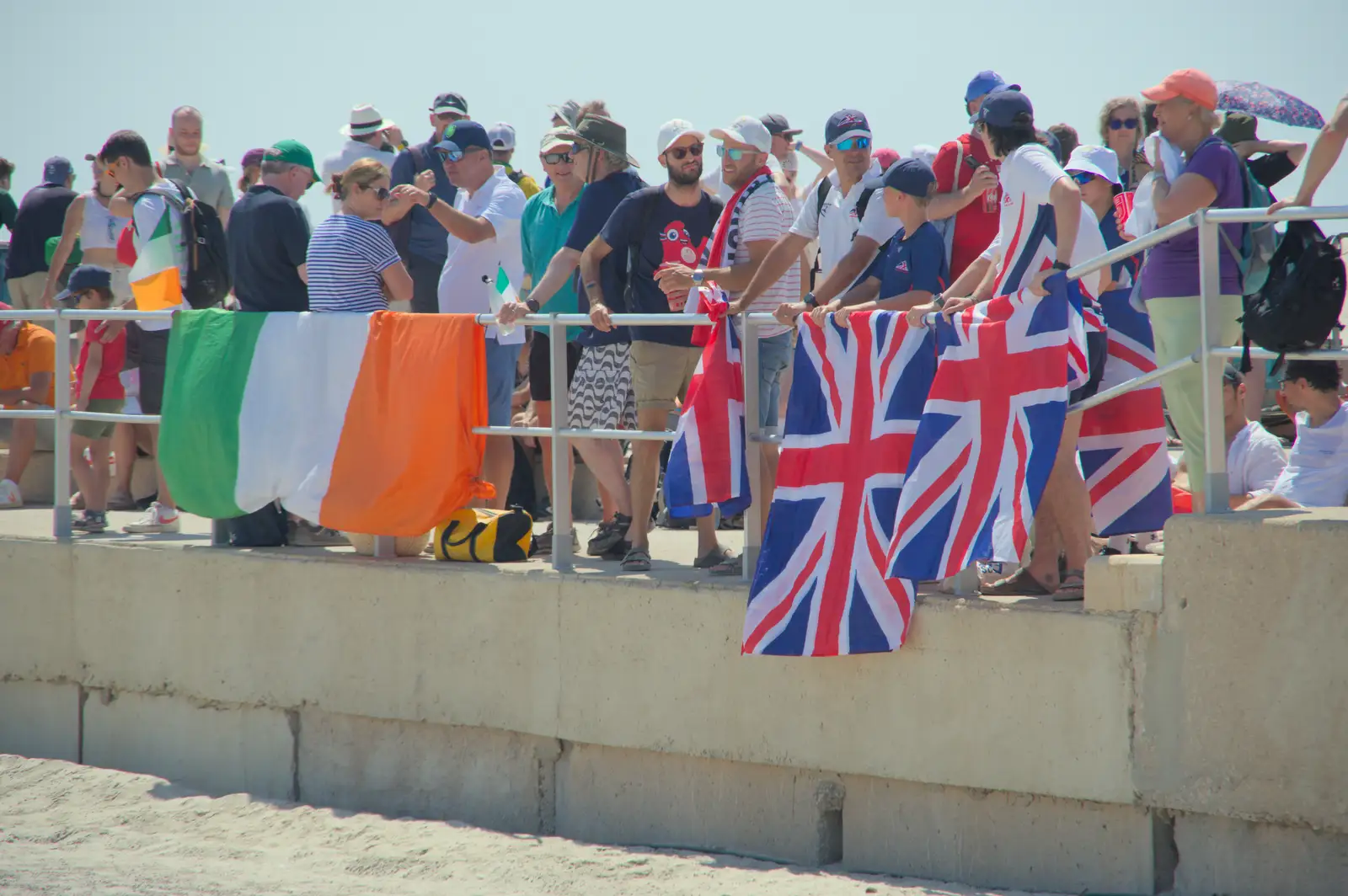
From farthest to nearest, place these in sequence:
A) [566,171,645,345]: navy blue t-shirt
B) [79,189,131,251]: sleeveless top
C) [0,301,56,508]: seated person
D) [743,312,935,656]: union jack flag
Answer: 1. [79,189,131,251]: sleeveless top
2. [0,301,56,508]: seated person
3. [566,171,645,345]: navy blue t-shirt
4. [743,312,935,656]: union jack flag

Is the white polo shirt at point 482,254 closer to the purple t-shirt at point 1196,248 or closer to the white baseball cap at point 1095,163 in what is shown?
the white baseball cap at point 1095,163

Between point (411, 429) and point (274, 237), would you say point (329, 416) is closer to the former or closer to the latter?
point (411, 429)

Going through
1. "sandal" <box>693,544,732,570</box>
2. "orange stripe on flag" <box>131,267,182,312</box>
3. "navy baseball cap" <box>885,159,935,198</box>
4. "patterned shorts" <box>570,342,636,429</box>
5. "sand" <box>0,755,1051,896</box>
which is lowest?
"sand" <box>0,755,1051,896</box>

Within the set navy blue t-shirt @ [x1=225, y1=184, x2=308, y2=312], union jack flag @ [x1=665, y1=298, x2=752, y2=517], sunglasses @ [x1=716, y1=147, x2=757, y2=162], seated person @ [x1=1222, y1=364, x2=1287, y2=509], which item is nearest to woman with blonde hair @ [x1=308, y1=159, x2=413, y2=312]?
navy blue t-shirt @ [x1=225, y1=184, x2=308, y2=312]

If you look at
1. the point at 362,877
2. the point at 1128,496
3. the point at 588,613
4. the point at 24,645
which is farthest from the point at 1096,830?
the point at 24,645

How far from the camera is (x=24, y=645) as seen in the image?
29.8 ft

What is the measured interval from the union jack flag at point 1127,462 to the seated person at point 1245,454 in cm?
45

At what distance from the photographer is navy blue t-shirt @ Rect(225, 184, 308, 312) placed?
27.8ft

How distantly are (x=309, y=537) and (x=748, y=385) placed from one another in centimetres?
321

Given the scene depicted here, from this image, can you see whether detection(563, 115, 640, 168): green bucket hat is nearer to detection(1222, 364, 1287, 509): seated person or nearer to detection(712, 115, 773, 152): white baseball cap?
detection(712, 115, 773, 152): white baseball cap

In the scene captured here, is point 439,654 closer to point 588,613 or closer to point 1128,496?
point 588,613

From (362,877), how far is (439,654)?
1225 mm

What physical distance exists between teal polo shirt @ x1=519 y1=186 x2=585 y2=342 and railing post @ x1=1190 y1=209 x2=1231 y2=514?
3687 millimetres

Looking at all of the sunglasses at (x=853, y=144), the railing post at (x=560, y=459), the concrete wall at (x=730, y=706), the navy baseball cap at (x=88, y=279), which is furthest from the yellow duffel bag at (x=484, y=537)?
the navy baseball cap at (x=88, y=279)
